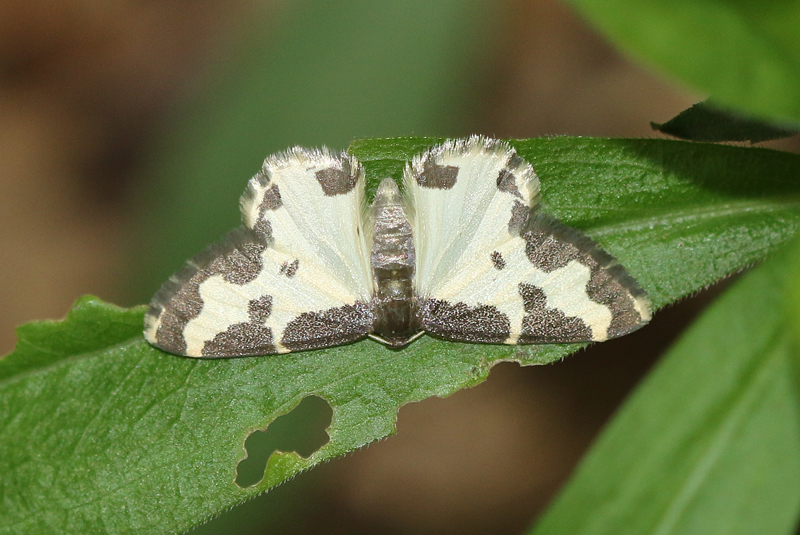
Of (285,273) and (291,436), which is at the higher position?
(285,273)

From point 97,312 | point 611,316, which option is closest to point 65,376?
point 97,312

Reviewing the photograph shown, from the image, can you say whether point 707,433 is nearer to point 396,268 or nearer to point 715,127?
point 715,127

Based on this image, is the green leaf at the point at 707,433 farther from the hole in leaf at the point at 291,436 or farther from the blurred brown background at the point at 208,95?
the blurred brown background at the point at 208,95

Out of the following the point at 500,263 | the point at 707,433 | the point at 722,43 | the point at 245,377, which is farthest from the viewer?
the point at 500,263

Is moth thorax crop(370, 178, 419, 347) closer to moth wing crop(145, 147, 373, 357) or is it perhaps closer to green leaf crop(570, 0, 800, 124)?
moth wing crop(145, 147, 373, 357)

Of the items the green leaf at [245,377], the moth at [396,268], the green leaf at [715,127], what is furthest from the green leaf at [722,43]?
the moth at [396,268]

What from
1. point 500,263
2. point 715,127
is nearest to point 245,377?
point 500,263

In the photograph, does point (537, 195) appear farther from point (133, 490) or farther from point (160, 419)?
point (133, 490)
